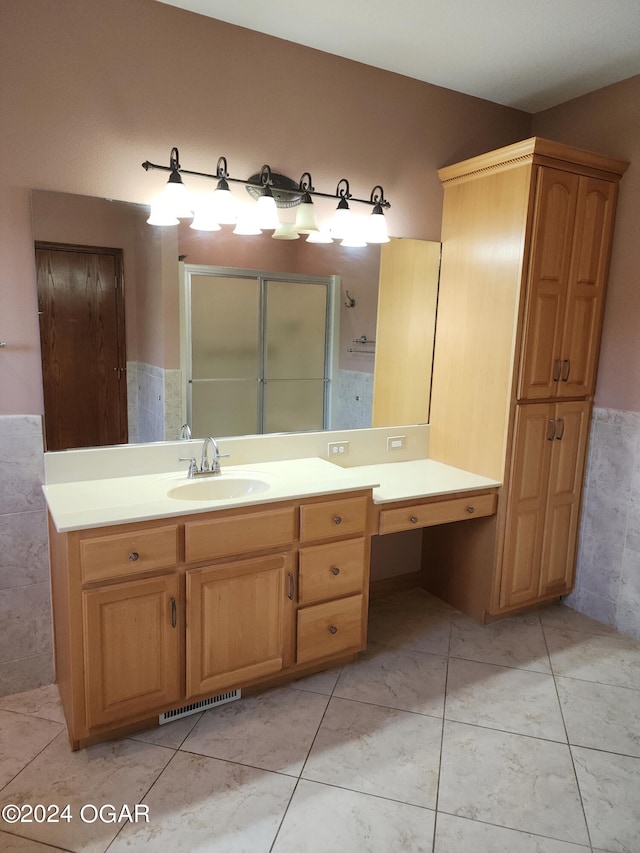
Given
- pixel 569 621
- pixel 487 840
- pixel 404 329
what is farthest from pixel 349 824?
pixel 404 329

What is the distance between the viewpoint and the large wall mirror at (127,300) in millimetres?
2119

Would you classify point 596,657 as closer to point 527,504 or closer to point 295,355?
point 527,504

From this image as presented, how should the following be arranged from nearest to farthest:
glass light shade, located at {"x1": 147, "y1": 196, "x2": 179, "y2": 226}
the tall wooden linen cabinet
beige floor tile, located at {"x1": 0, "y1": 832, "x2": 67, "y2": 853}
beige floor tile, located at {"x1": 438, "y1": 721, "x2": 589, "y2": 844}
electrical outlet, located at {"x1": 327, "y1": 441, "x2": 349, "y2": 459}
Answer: beige floor tile, located at {"x1": 0, "y1": 832, "x2": 67, "y2": 853}
beige floor tile, located at {"x1": 438, "y1": 721, "x2": 589, "y2": 844}
glass light shade, located at {"x1": 147, "y1": 196, "x2": 179, "y2": 226}
the tall wooden linen cabinet
electrical outlet, located at {"x1": 327, "y1": 441, "x2": 349, "y2": 459}

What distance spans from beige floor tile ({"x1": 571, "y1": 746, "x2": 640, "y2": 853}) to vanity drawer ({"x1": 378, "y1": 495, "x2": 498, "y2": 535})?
973 mm

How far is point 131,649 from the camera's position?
1.90 m

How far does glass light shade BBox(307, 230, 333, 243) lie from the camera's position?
8.45 ft

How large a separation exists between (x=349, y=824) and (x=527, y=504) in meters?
1.63

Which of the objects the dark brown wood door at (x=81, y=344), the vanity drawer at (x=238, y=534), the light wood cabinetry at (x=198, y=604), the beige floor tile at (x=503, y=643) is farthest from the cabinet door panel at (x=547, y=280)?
the dark brown wood door at (x=81, y=344)

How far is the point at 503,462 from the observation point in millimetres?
2652

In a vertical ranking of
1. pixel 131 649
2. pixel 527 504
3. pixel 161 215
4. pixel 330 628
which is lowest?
pixel 330 628

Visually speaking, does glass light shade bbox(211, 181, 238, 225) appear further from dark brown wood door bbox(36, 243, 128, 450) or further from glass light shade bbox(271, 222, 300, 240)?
dark brown wood door bbox(36, 243, 128, 450)

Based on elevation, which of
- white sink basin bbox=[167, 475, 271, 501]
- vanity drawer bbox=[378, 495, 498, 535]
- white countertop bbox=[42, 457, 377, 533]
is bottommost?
vanity drawer bbox=[378, 495, 498, 535]

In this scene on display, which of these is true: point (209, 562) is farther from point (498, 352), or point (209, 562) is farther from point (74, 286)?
point (498, 352)

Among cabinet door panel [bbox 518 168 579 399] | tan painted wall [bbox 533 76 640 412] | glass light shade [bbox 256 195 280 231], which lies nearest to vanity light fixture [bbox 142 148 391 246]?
glass light shade [bbox 256 195 280 231]
